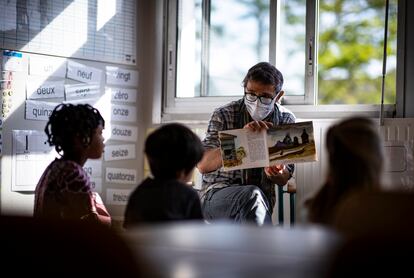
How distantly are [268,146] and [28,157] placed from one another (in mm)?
1268

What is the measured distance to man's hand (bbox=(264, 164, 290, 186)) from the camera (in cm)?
273

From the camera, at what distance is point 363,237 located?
49 centimetres

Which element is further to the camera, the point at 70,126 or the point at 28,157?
the point at 28,157

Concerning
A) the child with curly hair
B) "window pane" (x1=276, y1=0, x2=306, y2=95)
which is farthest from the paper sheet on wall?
"window pane" (x1=276, y1=0, x2=306, y2=95)

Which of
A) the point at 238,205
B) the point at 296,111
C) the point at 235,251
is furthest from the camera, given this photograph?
the point at 296,111

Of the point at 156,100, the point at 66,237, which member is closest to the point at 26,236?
the point at 66,237

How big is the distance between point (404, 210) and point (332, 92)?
4519mm

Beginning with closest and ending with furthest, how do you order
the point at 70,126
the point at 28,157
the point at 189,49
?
the point at 70,126, the point at 28,157, the point at 189,49

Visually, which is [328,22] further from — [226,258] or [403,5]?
[226,258]

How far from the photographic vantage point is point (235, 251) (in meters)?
0.54

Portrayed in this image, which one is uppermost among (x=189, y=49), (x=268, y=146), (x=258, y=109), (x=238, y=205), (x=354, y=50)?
(x=354, y=50)

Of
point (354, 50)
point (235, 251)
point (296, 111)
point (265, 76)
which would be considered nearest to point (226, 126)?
point (265, 76)

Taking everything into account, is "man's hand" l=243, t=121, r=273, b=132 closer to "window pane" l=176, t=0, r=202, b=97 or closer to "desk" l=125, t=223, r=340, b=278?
"window pane" l=176, t=0, r=202, b=97

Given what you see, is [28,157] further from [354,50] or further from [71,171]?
[354,50]
